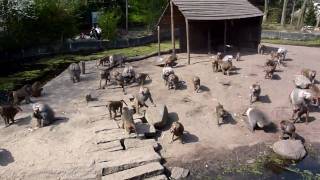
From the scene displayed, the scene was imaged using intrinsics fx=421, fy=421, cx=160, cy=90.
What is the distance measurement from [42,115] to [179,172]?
638 cm

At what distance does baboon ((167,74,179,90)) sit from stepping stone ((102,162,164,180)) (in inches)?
306

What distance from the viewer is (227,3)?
2845cm

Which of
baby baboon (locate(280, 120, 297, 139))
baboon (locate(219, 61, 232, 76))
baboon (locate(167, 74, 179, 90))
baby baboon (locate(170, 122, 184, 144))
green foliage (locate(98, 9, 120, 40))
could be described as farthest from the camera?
green foliage (locate(98, 9, 120, 40))

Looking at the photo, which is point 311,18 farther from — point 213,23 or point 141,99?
point 141,99

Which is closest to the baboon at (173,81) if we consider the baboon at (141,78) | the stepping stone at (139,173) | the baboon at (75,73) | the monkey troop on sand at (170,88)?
the monkey troop on sand at (170,88)

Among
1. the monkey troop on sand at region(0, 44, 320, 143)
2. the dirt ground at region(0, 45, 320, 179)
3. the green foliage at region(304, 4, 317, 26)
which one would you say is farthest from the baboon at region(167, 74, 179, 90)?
the green foliage at region(304, 4, 317, 26)

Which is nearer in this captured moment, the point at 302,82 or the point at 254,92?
the point at 254,92

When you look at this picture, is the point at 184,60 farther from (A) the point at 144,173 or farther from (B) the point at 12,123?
(A) the point at 144,173

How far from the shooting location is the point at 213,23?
3111 cm

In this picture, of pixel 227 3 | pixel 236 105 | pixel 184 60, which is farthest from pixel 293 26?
pixel 236 105

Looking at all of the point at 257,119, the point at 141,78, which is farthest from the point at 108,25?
the point at 257,119

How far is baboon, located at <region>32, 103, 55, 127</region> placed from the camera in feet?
55.5

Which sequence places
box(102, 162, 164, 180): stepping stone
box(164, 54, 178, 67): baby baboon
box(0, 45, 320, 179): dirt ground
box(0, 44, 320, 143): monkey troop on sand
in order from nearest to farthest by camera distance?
box(102, 162, 164, 180): stepping stone, box(0, 45, 320, 179): dirt ground, box(0, 44, 320, 143): monkey troop on sand, box(164, 54, 178, 67): baby baboon

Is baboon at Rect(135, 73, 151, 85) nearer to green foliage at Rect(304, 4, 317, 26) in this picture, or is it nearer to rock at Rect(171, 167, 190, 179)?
rock at Rect(171, 167, 190, 179)
